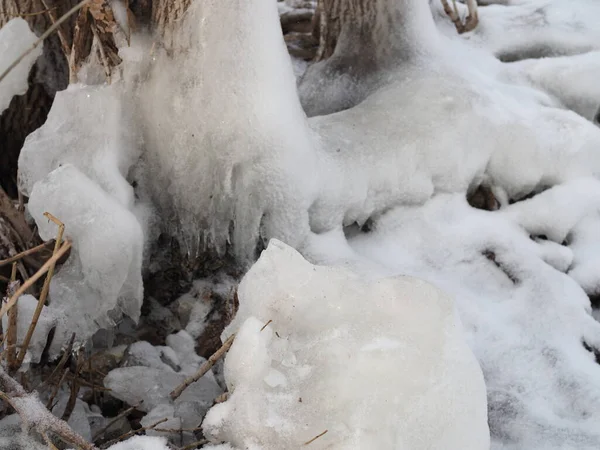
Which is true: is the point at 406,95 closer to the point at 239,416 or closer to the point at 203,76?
the point at 203,76

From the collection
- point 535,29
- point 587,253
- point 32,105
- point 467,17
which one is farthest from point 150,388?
point 535,29

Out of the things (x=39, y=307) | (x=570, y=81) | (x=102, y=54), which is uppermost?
(x=102, y=54)

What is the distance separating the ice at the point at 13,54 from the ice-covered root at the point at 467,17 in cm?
200

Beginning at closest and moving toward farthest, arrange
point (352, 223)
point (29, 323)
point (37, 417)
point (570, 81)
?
point (37, 417) < point (29, 323) < point (352, 223) < point (570, 81)

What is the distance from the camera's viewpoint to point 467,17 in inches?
128

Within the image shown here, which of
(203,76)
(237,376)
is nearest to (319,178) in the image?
(203,76)

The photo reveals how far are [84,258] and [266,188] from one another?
0.58 meters

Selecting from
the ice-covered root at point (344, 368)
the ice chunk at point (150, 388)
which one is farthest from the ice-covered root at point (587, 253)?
the ice chunk at point (150, 388)

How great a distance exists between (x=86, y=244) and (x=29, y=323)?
0.91 feet

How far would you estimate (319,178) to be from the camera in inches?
81.4

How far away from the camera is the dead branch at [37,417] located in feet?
4.01

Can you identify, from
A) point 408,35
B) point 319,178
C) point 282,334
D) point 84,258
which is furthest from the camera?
point 408,35

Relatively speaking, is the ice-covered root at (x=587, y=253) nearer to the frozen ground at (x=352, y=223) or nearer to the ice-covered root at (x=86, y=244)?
the frozen ground at (x=352, y=223)

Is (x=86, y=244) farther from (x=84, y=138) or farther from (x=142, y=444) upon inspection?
(x=142, y=444)
